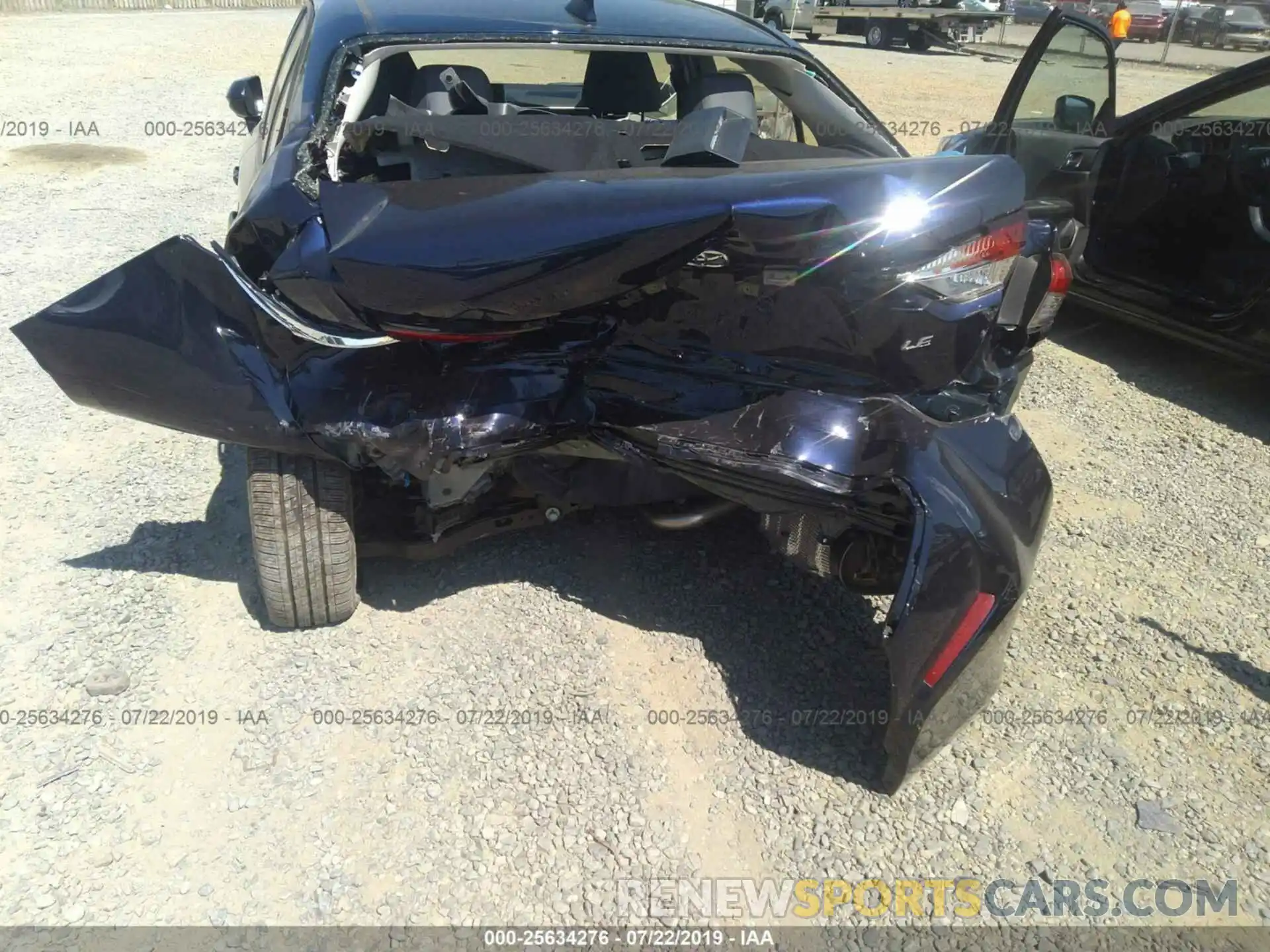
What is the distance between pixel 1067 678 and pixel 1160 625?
495 mm

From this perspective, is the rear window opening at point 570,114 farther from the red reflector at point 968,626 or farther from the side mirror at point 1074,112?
the side mirror at point 1074,112

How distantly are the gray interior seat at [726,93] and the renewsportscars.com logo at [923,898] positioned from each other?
2528mm

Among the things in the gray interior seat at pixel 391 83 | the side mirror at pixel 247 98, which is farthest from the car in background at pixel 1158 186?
the side mirror at pixel 247 98

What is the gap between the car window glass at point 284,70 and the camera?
333 cm

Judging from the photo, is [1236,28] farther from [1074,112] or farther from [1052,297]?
[1052,297]

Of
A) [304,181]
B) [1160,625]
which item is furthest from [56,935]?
[1160,625]

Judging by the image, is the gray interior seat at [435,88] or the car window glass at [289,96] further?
the gray interior seat at [435,88]

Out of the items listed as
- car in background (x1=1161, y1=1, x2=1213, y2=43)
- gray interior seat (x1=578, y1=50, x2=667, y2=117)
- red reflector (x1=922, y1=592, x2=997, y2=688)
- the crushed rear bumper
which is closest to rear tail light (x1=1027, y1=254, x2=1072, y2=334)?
the crushed rear bumper

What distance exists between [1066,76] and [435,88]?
340 centimetres

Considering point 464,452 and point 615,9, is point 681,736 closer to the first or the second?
point 464,452

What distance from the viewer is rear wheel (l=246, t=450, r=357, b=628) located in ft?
7.80

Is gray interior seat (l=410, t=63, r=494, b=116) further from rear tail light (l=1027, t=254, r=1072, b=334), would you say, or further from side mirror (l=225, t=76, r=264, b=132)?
rear tail light (l=1027, t=254, r=1072, b=334)

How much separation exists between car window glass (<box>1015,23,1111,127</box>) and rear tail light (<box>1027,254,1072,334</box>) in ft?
7.63

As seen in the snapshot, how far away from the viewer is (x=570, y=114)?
3652 mm
